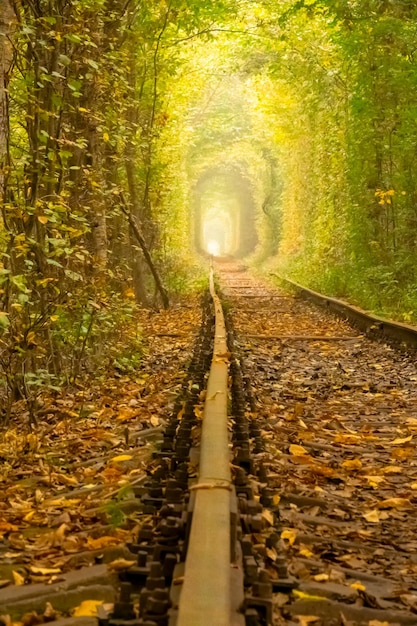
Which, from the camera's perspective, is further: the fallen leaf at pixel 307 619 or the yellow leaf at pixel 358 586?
the yellow leaf at pixel 358 586

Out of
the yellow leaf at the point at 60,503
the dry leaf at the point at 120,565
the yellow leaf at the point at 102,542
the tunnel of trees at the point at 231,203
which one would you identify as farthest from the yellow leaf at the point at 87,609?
the tunnel of trees at the point at 231,203

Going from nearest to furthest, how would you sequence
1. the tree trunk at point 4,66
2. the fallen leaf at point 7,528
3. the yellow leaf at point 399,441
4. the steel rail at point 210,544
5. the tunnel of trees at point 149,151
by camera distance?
the steel rail at point 210,544
the fallen leaf at point 7,528
the yellow leaf at point 399,441
the tree trunk at point 4,66
the tunnel of trees at point 149,151

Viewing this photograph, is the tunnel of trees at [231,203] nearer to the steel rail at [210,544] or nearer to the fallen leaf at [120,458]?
the fallen leaf at [120,458]

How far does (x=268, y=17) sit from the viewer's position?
20375mm

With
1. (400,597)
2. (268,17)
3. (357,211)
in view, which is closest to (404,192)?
(357,211)

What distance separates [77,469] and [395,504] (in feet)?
5.44

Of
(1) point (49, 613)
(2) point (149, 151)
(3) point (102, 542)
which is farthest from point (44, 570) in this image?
(2) point (149, 151)

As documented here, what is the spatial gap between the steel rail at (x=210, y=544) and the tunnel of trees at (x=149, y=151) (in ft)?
5.21

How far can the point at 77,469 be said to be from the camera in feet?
13.8

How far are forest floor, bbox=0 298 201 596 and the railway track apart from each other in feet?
0.53

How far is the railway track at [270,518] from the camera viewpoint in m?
2.06

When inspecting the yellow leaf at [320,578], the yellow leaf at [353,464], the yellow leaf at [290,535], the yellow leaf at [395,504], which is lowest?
the yellow leaf at [353,464]

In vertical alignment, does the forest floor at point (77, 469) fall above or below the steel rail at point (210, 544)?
below

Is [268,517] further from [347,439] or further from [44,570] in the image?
[347,439]
